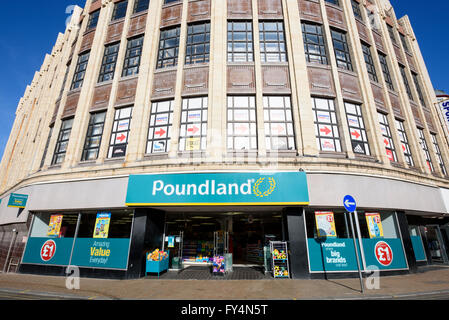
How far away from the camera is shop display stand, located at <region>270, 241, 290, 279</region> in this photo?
9.23m

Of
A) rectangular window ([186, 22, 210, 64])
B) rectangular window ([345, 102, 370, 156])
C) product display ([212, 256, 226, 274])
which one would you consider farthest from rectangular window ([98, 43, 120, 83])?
rectangular window ([345, 102, 370, 156])

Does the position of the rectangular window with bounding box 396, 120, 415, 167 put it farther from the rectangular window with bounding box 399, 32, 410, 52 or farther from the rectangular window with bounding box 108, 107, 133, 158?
the rectangular window with bounding box 108, 107, 133, 158

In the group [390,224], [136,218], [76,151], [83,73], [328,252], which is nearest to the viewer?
[328,252]

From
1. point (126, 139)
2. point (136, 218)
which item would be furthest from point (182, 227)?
point (126, 139)

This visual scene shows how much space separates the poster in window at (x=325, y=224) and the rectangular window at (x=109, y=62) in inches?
610

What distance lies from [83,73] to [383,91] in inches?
840

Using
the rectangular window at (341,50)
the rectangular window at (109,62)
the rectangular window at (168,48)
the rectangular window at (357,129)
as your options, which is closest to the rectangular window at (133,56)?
the rectangular window at (109,62)

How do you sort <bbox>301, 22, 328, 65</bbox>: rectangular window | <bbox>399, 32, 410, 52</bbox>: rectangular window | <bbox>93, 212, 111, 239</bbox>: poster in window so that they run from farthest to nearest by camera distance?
<bbox>399, 32, 410, 52</bbox>: rectangular window, <bbox>301, 22, 328, 65</bbox>: rectangular window, <bbox>93, 212, 111, 239</bbox>: poster in window

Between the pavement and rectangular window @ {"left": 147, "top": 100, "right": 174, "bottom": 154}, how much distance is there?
6588 millimetres

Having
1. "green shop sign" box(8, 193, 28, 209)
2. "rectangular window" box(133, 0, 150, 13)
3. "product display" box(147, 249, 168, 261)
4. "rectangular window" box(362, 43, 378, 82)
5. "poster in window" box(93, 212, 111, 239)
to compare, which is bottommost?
"product display" box(147, 249, 168, 261)

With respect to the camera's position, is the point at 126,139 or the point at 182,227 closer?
the point at 126,139

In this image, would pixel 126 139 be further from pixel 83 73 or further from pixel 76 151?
pixel 83 73
